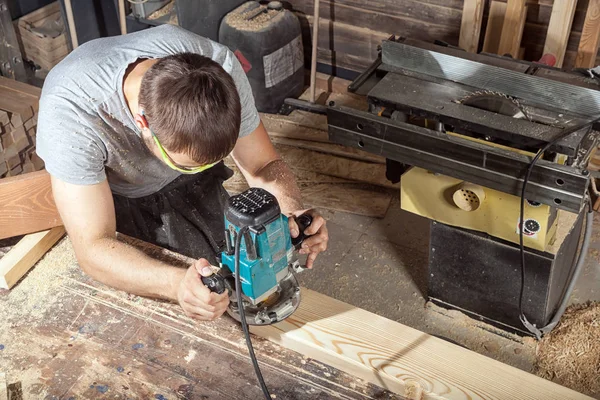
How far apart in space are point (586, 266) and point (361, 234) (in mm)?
1106

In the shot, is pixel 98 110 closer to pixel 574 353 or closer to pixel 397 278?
pixel 397 278

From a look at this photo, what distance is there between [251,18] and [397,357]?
2792mm

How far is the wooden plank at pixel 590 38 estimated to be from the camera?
3.26 metres

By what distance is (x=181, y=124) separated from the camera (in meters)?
1.68

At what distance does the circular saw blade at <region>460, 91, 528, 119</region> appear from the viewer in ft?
7.41

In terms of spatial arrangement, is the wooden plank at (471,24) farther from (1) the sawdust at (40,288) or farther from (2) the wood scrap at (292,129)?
(1) the sawdust at (40,288)

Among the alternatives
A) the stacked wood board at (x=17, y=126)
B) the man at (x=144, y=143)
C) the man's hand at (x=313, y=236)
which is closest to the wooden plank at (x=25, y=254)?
the man at (x=144, y=143)

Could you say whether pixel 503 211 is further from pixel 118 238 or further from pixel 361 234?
pixel 118 238

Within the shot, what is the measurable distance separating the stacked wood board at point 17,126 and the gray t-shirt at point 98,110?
4.59 ft

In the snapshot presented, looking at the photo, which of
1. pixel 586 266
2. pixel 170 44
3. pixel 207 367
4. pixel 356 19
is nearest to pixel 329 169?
pixel 356 19

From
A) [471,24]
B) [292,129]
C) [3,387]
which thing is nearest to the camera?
[3,387]

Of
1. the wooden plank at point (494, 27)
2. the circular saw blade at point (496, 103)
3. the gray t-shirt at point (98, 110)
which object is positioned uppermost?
the gray t-shirt at point (98, 110)

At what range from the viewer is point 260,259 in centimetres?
159

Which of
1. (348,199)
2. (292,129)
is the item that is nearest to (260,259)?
(348,199)
